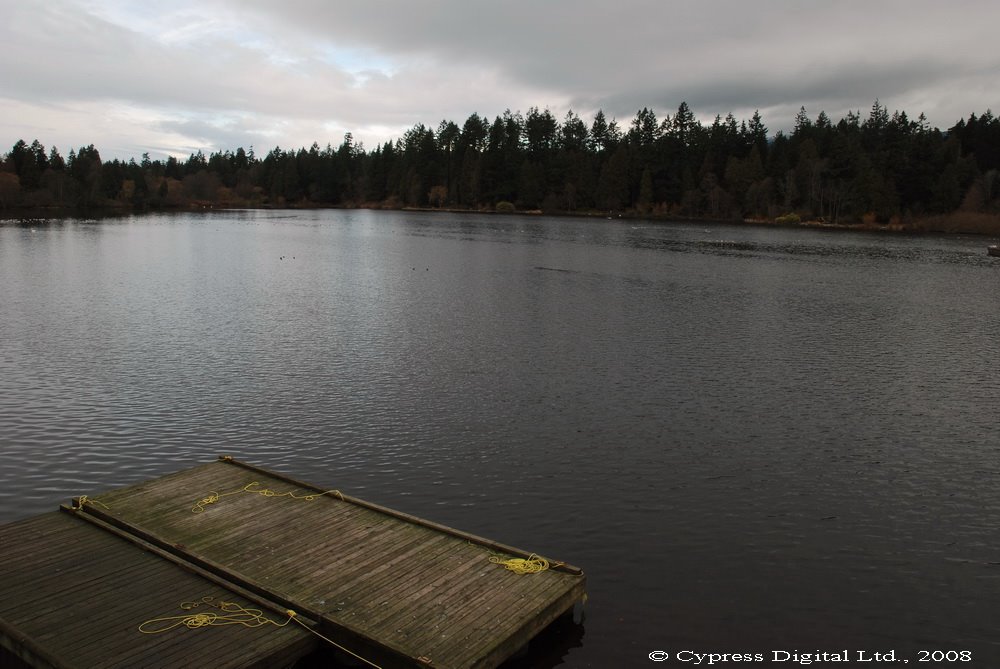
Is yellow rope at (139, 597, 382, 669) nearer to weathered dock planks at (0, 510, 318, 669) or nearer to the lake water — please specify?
weathered dock planks at (0, 510, 318, 669)

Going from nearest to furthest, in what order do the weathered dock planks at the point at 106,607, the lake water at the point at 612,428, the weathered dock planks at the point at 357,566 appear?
the weathered dock planks at the point at 106,607 → the weathered dock planks at the point at 357,566 → the lake water at the point at 612,428

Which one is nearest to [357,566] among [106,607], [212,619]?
[212,619]

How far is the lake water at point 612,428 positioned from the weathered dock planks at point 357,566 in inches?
54.2

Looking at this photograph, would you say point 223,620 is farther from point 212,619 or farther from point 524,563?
point 524,563

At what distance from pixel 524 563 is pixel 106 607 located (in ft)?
25.0

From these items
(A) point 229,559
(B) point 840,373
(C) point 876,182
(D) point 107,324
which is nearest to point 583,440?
(A) point 229,559

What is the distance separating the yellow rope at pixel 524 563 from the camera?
13.7 metres

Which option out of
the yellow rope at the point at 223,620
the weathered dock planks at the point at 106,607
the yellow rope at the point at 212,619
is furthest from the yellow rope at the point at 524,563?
the yellow rope at the point at 212,619

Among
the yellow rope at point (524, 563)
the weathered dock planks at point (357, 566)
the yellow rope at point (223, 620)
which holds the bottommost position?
the yellow rope at point (223, 620)

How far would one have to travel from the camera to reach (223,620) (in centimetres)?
1201

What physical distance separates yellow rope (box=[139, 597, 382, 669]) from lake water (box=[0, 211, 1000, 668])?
4.13 metres

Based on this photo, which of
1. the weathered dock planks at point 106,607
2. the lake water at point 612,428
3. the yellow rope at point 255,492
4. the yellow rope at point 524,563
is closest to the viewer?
the weathered dock planks at point 106,607

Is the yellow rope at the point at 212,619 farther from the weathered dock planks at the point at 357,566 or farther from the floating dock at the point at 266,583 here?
the weathered dock planks at the point at 357,566

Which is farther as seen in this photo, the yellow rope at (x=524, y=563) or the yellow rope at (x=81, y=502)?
the yellow rope at (x=81, y=502)
